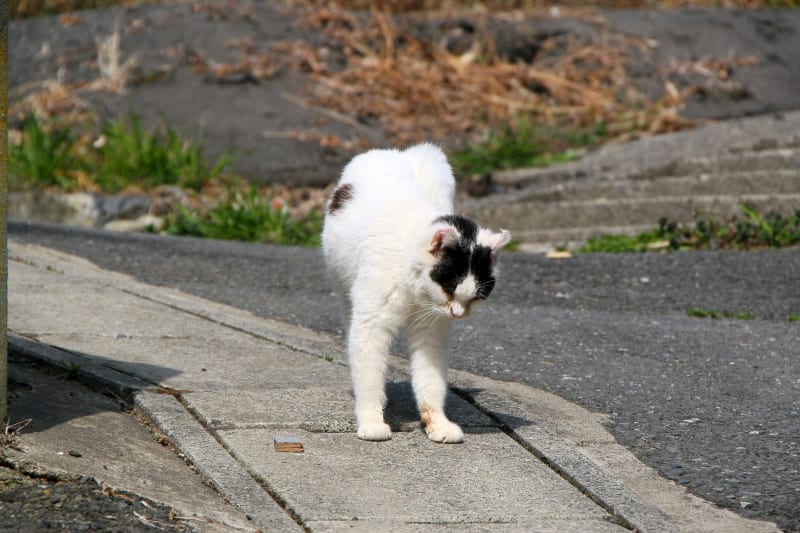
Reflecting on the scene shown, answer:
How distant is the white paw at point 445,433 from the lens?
456cm

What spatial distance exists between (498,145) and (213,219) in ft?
13.1

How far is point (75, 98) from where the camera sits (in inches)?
540

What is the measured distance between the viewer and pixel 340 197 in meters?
5.20

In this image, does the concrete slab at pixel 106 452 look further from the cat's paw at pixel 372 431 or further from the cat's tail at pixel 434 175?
the cat's tail at pixel 434 175

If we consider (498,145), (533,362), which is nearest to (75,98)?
(498,145)

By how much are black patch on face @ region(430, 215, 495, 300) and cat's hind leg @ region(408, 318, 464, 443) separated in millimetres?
333

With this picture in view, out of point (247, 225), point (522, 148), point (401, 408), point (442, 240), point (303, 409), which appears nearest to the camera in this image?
point (442, 240)

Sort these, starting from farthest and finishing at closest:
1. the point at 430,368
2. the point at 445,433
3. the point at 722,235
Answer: the point at 722,235 → the point at 430,368 → the point at 445,433

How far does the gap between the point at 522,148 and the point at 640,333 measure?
6.57 m

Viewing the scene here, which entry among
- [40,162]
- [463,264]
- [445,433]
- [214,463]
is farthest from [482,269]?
[40,162]

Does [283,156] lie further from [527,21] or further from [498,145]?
[527,21]

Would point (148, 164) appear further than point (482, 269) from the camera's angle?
Yes

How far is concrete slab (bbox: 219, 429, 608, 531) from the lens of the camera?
12.6ft

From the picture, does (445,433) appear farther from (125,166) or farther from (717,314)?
(125,166)
